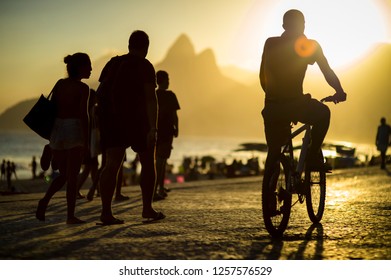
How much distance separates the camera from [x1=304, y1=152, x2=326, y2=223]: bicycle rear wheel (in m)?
6.42

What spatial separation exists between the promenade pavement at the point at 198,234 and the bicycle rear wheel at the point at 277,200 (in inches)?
5.3

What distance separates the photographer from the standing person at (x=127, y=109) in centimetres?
673

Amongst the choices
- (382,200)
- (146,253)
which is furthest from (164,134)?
(146,253)

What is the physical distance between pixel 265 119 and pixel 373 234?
4.92ft

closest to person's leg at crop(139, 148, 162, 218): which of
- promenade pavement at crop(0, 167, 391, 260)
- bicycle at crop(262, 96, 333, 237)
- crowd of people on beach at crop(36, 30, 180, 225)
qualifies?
crowd of people on beach at crop(36, 30, 180, 225)

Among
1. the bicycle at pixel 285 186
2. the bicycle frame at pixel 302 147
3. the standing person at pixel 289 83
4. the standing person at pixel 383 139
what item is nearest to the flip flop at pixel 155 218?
the bicycle at pixel 285 186

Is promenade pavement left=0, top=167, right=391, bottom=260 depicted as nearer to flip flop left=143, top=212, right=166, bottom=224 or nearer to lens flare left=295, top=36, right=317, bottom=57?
flip flop left=143, top=212, right=166, bottom=224

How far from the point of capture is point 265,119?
19.1 feet

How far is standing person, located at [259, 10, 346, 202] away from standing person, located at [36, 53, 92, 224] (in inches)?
81.2

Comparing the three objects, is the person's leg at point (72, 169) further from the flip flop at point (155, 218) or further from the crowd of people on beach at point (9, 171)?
the crowd of people on beach at point (9, 171)

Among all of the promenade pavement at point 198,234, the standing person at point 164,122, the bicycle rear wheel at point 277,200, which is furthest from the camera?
the standing person at point 164,122

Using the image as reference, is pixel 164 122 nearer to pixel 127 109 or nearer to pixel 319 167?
pixel 127 109

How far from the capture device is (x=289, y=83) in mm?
5723
